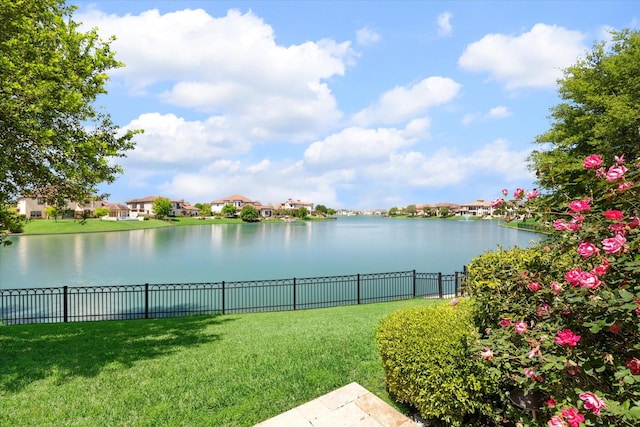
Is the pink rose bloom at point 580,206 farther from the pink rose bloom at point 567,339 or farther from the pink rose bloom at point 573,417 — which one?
the pink rose bloom at point 573,417

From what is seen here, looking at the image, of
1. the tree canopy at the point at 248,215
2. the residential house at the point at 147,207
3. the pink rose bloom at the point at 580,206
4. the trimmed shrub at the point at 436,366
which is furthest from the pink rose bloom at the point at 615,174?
the residential house at the point at 147,207

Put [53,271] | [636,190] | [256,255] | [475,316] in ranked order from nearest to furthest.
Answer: [636,190]
[475,316]
[53,271]
[256,255]

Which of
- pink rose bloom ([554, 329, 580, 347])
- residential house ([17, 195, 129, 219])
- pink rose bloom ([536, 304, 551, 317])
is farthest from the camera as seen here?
residential house ([17, 195, 129, 219])

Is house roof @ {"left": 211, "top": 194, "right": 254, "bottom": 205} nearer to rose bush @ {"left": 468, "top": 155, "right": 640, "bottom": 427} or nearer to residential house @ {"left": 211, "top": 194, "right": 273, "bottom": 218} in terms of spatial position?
residential house @ {"left": 211, "top": 194, "right": 273, "bottom": 218}

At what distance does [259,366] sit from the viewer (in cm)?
524

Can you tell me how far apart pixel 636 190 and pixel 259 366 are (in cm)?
514

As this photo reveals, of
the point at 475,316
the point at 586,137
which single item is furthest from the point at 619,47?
the point at 475,316

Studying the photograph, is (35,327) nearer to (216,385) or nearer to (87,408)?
(87,408)

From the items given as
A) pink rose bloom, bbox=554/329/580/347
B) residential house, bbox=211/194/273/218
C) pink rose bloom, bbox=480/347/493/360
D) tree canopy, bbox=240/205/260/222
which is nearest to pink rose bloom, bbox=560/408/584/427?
pink rose bloom, bbox=554/329/580/347

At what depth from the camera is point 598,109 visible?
60.7ft

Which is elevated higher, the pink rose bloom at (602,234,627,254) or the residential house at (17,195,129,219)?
the residential house at (17,195,129,219)

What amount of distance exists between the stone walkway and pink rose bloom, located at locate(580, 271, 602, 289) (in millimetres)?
2764

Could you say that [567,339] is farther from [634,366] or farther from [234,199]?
[234,199]

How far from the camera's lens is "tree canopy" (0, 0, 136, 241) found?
20.4 ft
